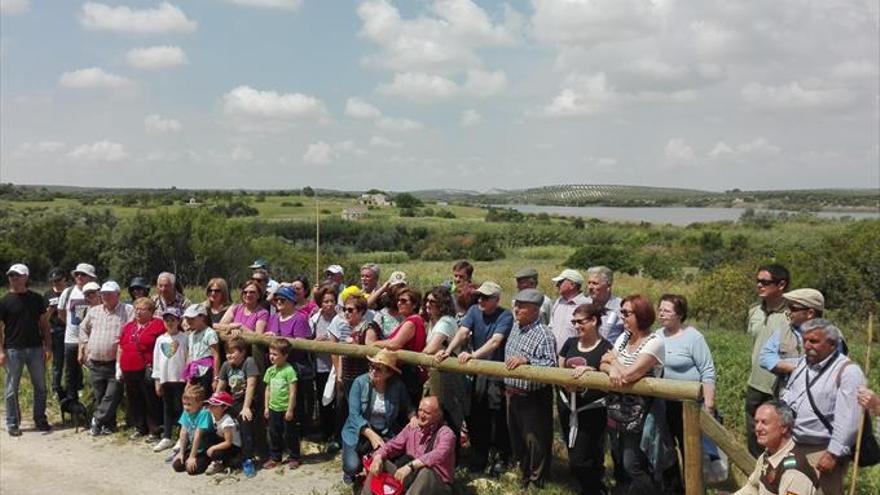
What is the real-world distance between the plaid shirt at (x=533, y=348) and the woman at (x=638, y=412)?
0.51m

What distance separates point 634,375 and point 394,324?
109 inches

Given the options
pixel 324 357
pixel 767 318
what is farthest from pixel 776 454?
pixel 324 357

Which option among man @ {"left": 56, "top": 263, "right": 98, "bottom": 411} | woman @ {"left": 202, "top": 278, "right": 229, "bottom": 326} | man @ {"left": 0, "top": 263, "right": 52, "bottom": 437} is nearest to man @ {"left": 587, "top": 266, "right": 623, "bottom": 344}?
woman @ {"left": 202, "top": 278, "right": 229, "bottom": 326}

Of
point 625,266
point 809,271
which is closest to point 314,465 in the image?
point 809,271

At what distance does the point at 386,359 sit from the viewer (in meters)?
5.88

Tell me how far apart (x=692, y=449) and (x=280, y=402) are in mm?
3759

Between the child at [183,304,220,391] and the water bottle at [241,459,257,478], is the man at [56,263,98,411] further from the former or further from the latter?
the water bottle at [241,459,257,478]

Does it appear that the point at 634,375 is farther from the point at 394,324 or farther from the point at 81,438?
the point at 81,438

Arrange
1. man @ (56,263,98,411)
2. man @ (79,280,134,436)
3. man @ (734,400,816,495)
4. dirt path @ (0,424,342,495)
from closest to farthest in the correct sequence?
man @ (734,400,816,495) → dirt path @ (0,424,342,495) → man @ (79,280,134,436) → man @ (56,263,98,411)

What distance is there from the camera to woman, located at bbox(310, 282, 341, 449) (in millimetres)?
7113

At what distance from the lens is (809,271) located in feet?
77.3

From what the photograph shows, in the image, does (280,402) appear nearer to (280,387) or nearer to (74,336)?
(280,387)

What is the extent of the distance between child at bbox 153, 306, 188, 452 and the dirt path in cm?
48

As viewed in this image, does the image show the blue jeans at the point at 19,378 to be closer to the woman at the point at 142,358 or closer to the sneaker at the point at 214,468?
the woman at the point at 142,358
